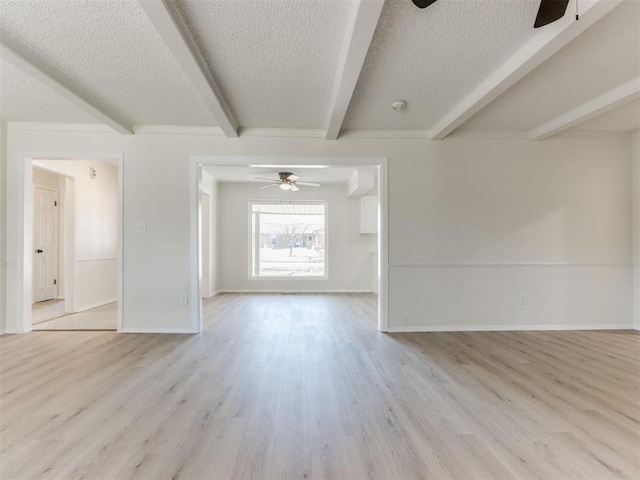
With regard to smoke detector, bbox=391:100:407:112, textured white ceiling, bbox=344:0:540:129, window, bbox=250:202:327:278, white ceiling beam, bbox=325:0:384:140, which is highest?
textured white ceiling, bbox=344:0:540:129

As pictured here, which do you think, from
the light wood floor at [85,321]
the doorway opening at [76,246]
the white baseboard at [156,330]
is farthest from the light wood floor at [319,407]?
the doorway opening at [76,246]

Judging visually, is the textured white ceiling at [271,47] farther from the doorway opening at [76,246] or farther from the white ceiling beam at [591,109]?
the doorway opening at [76,246]

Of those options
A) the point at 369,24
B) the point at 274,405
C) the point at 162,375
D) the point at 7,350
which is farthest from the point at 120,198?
the point at 369,24

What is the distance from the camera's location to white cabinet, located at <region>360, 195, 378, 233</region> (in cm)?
669

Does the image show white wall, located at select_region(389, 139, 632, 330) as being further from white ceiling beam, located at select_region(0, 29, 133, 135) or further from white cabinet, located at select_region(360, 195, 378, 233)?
white ceiling beam, located at select_region(0, 29, 133, 135)

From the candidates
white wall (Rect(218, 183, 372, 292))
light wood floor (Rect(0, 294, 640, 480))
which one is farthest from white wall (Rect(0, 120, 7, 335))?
white wall (Rect(218, 183, 372, 292))

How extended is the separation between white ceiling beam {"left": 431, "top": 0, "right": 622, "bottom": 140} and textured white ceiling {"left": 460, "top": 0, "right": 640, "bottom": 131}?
243mm

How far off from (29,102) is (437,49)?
12.7ft

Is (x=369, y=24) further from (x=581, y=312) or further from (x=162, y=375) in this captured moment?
(x=581, y=312)

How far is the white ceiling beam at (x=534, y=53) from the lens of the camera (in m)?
1.72

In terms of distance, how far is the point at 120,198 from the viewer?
12.1ft

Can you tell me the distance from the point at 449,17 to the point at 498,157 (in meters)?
2.46

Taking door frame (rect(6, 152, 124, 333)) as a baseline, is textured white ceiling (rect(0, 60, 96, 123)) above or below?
above

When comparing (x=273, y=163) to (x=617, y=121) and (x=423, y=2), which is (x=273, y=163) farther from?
(x=617, y=121)
